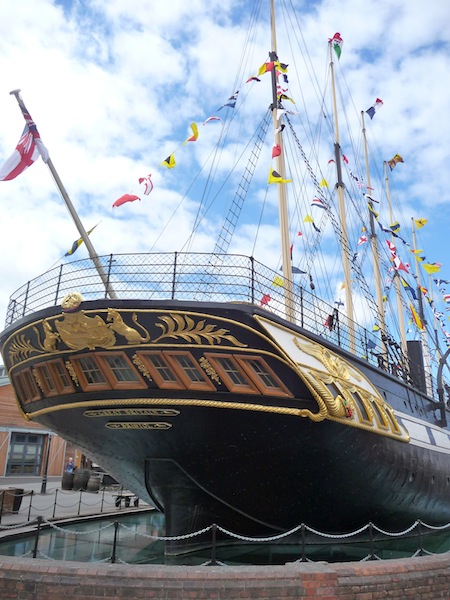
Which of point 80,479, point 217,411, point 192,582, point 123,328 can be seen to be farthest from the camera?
point 80,479

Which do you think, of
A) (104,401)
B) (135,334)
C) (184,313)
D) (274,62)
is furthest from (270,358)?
(274,62)

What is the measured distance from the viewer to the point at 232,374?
325 inches

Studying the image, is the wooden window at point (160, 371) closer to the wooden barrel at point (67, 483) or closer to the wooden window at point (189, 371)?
the wooden window at point (189, 371)

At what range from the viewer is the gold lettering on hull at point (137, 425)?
8617 mm

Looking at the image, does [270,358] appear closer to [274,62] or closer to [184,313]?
[184,313]

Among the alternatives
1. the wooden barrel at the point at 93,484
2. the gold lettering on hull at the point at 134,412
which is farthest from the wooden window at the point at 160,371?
the wooden barrel at the point at 93,484

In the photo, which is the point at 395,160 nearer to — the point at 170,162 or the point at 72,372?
the point at 170,162

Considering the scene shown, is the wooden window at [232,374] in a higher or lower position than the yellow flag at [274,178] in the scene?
lower

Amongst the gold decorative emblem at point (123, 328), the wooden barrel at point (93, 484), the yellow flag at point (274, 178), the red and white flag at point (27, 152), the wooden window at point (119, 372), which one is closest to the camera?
the gold decorative emblem at point (123, 328)

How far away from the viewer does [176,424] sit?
8.55 meters

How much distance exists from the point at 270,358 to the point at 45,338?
3.70m

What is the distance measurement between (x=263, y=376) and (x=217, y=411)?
36.2 inches

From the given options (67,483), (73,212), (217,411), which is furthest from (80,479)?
(217,411)

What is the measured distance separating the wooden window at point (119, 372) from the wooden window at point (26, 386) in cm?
201
